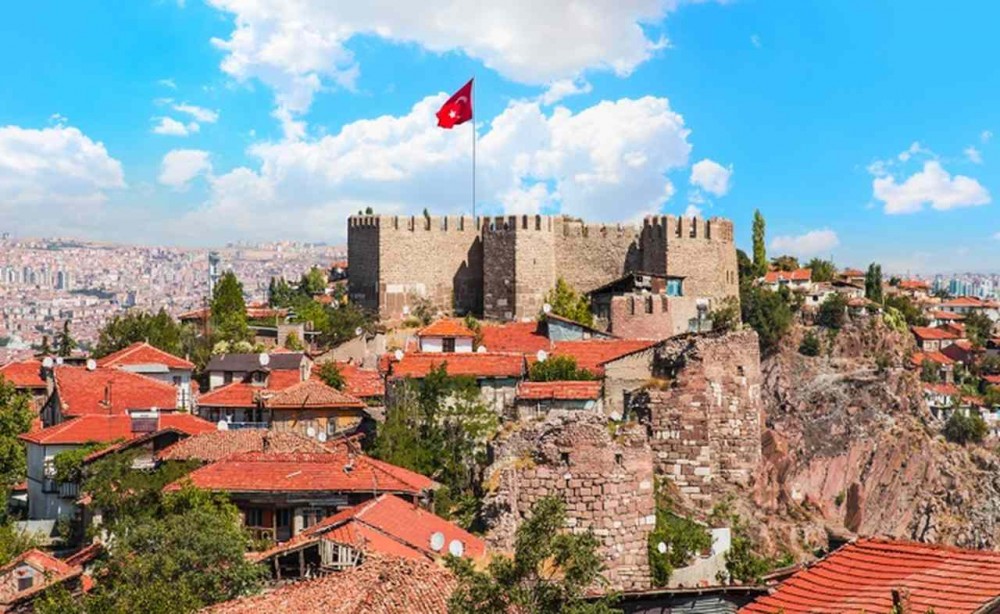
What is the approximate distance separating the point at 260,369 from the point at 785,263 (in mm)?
44409

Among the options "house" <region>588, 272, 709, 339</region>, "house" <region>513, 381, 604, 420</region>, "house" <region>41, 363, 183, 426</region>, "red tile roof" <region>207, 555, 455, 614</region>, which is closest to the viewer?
"red tile roof" <region>207, 555, 455, 614</region>

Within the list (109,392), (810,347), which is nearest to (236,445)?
(109,392)

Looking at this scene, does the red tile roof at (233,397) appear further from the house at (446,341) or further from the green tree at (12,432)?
the house at (446,341)

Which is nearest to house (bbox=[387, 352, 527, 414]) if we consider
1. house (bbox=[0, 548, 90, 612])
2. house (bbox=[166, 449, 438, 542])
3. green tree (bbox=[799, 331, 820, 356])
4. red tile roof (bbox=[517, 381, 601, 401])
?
red tile roof (bbox=[517, 381, 601, 401])

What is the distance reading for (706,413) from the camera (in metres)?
23.2

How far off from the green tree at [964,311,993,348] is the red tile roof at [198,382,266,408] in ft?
249

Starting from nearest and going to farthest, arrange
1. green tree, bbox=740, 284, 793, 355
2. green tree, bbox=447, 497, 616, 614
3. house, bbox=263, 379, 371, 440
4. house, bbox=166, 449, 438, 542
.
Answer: green tree, bbox=447, 497, 616, 614, house, bbox=166, 449, 438, 542, house, bbox=263, 379, 371, 440, green tree, bbox=740, 284, 793, 355

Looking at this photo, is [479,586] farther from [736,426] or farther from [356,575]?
[736,426]

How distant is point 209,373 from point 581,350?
560 inches

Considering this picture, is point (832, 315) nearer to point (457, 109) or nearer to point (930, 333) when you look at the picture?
point (457, 109)

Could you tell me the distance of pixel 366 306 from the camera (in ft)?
160

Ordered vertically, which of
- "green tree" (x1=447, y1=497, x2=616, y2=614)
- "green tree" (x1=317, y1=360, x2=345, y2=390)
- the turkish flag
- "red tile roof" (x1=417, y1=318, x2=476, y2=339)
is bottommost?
"green tree" (x1=447, y1=497, x2=616, y2=614)

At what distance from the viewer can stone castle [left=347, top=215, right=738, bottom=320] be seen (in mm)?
46750

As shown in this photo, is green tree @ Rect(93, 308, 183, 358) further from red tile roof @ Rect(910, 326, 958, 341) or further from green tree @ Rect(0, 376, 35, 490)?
red tile roof @ Rect(910, 326, 958, 341)
